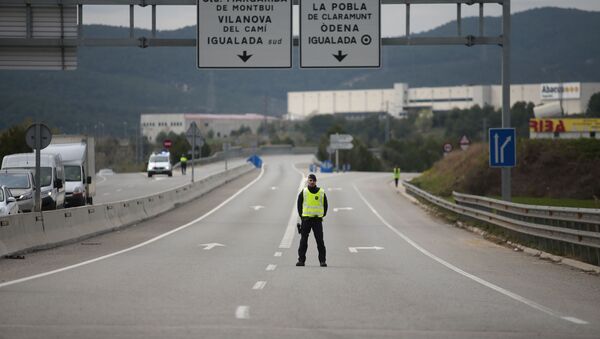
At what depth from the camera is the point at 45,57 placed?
94.2 ft

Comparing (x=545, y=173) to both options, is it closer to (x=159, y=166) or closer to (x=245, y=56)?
(x=245, y=56)

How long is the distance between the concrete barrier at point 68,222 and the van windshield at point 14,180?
2966 millimetres

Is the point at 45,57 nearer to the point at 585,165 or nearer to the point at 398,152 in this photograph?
the point at 585,165

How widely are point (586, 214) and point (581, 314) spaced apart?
772cm

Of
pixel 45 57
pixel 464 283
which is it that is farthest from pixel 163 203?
pixel 464 283

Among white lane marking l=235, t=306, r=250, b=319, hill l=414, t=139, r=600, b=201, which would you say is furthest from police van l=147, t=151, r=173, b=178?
white lane marking l=235, t=306, r=250, b=319

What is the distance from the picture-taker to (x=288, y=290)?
14875mm

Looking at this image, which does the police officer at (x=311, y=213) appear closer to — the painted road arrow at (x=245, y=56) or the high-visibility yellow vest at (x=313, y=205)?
the high-visibility yellow vest at (x=313, y=205)

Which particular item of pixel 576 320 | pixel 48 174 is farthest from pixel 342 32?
pixel 576 320

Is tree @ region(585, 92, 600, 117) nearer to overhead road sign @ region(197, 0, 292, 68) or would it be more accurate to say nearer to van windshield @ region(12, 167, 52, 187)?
van windshield @ region(12, 167, 52, 187)

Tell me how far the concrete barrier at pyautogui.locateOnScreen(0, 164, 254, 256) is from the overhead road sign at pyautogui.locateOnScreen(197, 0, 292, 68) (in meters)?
5.78

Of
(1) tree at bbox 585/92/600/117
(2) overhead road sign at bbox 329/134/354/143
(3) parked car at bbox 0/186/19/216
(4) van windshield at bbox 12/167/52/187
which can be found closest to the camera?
(3) parked car at bbox 0/186/19/216

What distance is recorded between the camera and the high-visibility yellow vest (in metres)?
19.7

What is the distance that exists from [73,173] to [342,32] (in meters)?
17.3
